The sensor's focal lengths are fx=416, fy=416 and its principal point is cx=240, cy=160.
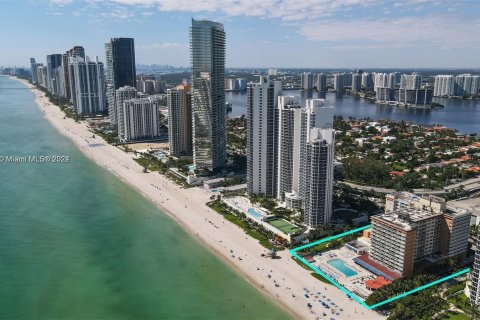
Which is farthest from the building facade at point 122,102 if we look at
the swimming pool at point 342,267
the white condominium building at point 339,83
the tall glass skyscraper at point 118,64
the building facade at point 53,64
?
the white condominium building at point 339,83

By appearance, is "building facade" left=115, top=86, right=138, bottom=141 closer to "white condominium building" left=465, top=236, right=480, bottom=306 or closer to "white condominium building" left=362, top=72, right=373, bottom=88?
"white condominium building" left=465, top=236, right=480, bottom=306

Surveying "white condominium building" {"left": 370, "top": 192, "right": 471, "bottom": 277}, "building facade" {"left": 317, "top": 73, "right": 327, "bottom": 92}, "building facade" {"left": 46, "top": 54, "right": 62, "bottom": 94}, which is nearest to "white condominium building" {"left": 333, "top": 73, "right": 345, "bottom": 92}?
"building facade" {"left": 317, "top": 73, "right": 327, "bottom": 92}

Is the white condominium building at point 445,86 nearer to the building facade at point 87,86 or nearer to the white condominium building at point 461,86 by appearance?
the white condominium building at point 461,86

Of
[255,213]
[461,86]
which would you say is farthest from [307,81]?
[255,213]

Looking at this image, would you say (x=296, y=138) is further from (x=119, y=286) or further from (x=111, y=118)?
(x=111, y=118)

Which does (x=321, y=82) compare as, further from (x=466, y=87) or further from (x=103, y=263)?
(x=103, y=263)

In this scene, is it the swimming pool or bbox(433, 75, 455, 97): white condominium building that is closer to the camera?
the swimming pool
